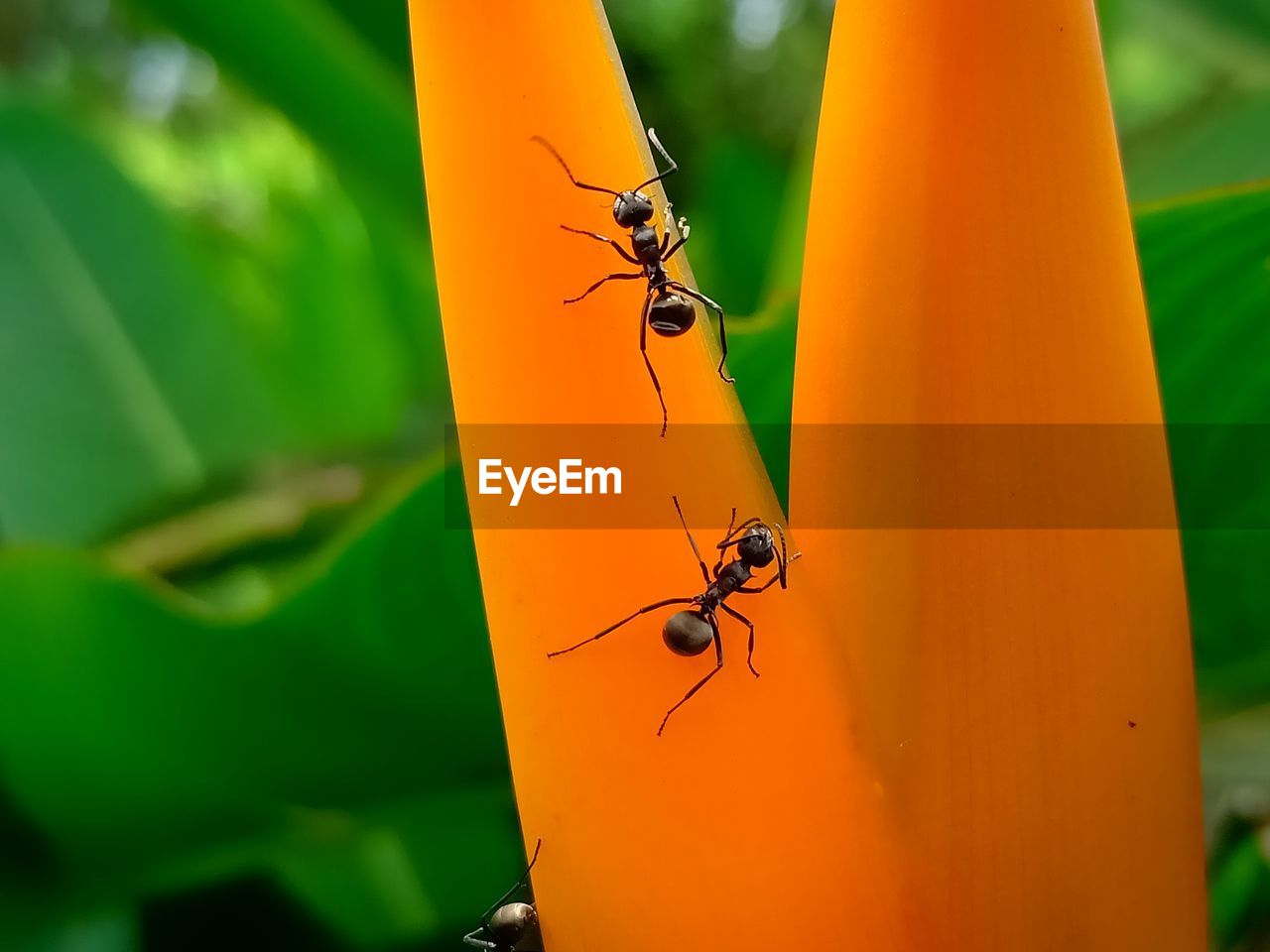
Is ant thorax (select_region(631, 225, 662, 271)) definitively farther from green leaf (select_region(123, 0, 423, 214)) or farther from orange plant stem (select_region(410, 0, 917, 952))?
green leaf (select_region(123, 0, 423, 214))

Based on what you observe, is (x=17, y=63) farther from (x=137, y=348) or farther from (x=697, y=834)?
(x=697, y=834)

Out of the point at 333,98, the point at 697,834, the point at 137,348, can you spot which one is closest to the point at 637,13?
the point at 333,98

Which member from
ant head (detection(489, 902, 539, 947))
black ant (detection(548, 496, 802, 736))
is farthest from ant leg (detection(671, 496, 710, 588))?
ant head (detection(489, 902, 539, 947))

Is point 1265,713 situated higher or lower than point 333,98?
lower

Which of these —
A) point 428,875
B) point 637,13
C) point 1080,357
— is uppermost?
point 637,13

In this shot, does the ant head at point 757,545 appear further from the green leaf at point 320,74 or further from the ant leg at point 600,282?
the green leaf at point 320,74

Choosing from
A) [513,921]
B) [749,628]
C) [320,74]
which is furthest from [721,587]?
[320,74]

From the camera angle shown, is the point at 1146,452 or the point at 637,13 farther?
the point at 637,13
